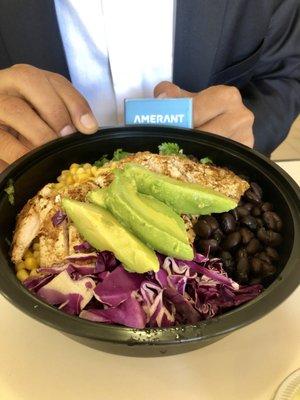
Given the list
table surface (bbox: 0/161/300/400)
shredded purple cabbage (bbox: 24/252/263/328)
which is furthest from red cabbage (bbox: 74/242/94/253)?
table surface (bbox: 0/161/300/400)

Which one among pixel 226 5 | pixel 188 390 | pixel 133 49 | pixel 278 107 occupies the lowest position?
pixel 188 390

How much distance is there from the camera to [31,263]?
1158 mm

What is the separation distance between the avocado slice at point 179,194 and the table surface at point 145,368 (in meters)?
0.33

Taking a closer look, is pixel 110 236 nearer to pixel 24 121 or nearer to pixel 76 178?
pixel 76 178

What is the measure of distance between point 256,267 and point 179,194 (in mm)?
274

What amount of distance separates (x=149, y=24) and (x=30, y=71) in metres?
0.64

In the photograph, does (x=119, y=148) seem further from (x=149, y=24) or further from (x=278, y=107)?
(x=278, y=107)

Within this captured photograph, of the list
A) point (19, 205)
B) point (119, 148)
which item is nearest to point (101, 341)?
point (19, 205)

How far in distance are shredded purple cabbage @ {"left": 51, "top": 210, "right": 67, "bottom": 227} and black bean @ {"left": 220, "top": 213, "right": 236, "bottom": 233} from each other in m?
0.44

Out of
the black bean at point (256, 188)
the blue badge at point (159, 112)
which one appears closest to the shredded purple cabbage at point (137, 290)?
the black bean at point (256, 188)

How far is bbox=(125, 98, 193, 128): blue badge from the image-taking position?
138 centimetres

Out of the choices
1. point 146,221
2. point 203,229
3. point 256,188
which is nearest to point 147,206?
point 146,221

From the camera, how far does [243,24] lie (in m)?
1.88

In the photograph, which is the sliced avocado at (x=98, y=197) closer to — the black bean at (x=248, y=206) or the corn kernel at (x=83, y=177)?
the corn kernel at (x=83, y=177)
